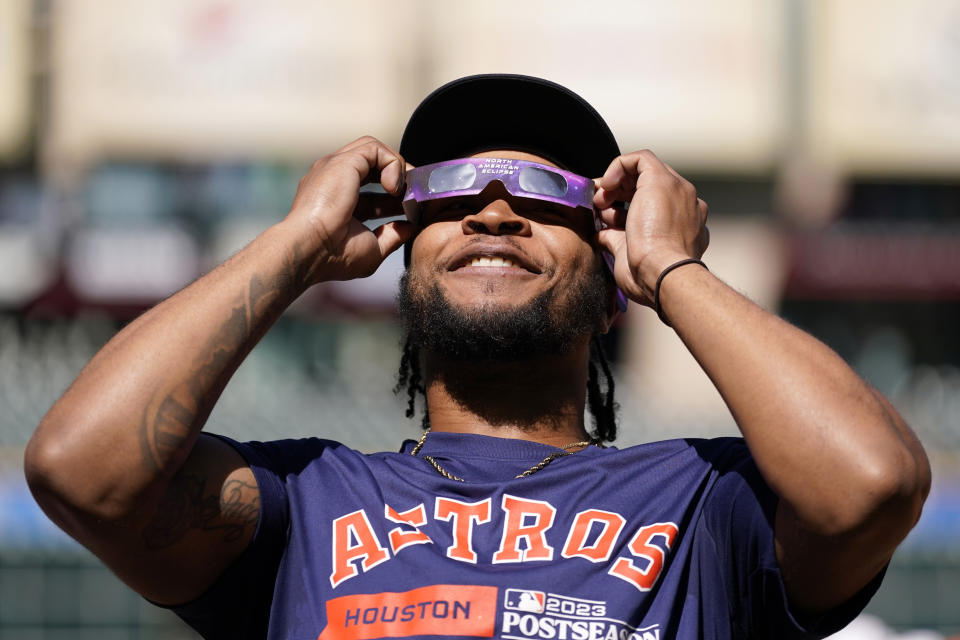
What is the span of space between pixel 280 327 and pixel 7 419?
589cm

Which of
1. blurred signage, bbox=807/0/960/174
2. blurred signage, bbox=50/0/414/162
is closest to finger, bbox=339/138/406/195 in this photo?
blurred signage, bbox=50/0/414/162

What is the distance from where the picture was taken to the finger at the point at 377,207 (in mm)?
3105

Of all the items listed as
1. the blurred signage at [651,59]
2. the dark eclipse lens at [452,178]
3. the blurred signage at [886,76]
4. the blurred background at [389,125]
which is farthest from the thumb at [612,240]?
the blurred signage at [886,76]

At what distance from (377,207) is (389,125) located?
1353cm

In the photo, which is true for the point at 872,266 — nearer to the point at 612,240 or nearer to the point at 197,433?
the point at 612,240

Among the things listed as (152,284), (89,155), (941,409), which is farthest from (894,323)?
(89,155)

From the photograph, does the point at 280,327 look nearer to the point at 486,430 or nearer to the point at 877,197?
the point at 877,197

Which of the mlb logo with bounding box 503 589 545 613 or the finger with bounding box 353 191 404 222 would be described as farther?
the finger with bounding box 353 191 404 222

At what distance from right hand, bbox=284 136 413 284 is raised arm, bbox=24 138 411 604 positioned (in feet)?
0.29

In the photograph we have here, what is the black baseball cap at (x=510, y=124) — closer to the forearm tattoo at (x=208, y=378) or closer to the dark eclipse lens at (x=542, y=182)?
the dark eclipse lens at (x=542, y=182)

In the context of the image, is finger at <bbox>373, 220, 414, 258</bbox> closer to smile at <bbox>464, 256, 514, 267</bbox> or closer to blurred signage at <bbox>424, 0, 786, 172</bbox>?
smile at <bbox>464, 256, 514, 267</bbox>

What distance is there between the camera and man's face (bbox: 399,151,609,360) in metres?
2.98

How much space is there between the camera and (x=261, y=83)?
53.6 feet

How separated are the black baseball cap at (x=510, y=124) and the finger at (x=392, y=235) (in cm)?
23
